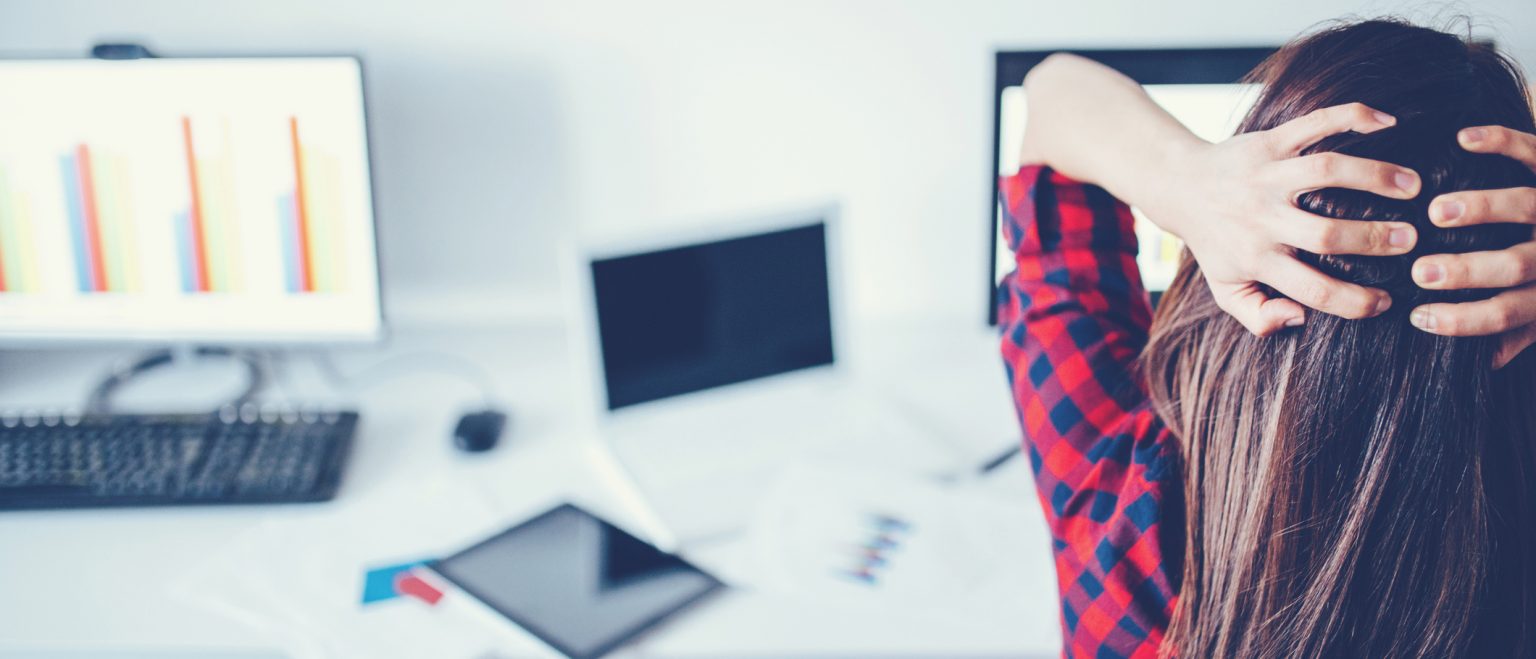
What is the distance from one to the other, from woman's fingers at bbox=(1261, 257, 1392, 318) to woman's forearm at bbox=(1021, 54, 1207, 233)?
12cm

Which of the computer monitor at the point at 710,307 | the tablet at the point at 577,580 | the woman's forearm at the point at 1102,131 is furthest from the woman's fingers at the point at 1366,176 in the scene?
the computer monitor at the point at 710,307

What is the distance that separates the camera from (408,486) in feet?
3.80

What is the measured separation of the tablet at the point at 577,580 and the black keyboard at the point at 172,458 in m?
0.22

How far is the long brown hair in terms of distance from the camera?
57 centimetres

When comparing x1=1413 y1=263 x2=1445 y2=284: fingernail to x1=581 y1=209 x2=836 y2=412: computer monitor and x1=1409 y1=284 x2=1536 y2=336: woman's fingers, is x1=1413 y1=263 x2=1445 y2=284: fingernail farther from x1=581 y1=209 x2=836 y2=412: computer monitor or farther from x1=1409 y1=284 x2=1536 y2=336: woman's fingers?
x1=581 y1=209 x2=836 y2=412: computer monitor

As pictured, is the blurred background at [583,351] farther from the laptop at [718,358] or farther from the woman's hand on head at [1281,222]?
the woman's hand on head at [1281,222]

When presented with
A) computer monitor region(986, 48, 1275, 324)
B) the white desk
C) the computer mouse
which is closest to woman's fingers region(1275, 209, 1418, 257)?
the white desk

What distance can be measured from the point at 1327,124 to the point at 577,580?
0.72m

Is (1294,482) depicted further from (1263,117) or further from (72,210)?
(72,210)

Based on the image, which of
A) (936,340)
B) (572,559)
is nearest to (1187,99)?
(936,340)

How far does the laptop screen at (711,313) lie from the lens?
1203 millimetres

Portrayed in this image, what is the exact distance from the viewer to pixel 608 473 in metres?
1.19

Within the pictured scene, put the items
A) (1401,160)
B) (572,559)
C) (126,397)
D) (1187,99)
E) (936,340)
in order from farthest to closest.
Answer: (936,340) → (126,397) → (1187,99) → (572,559) → (1401,160)

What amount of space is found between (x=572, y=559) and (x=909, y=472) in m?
0.37
